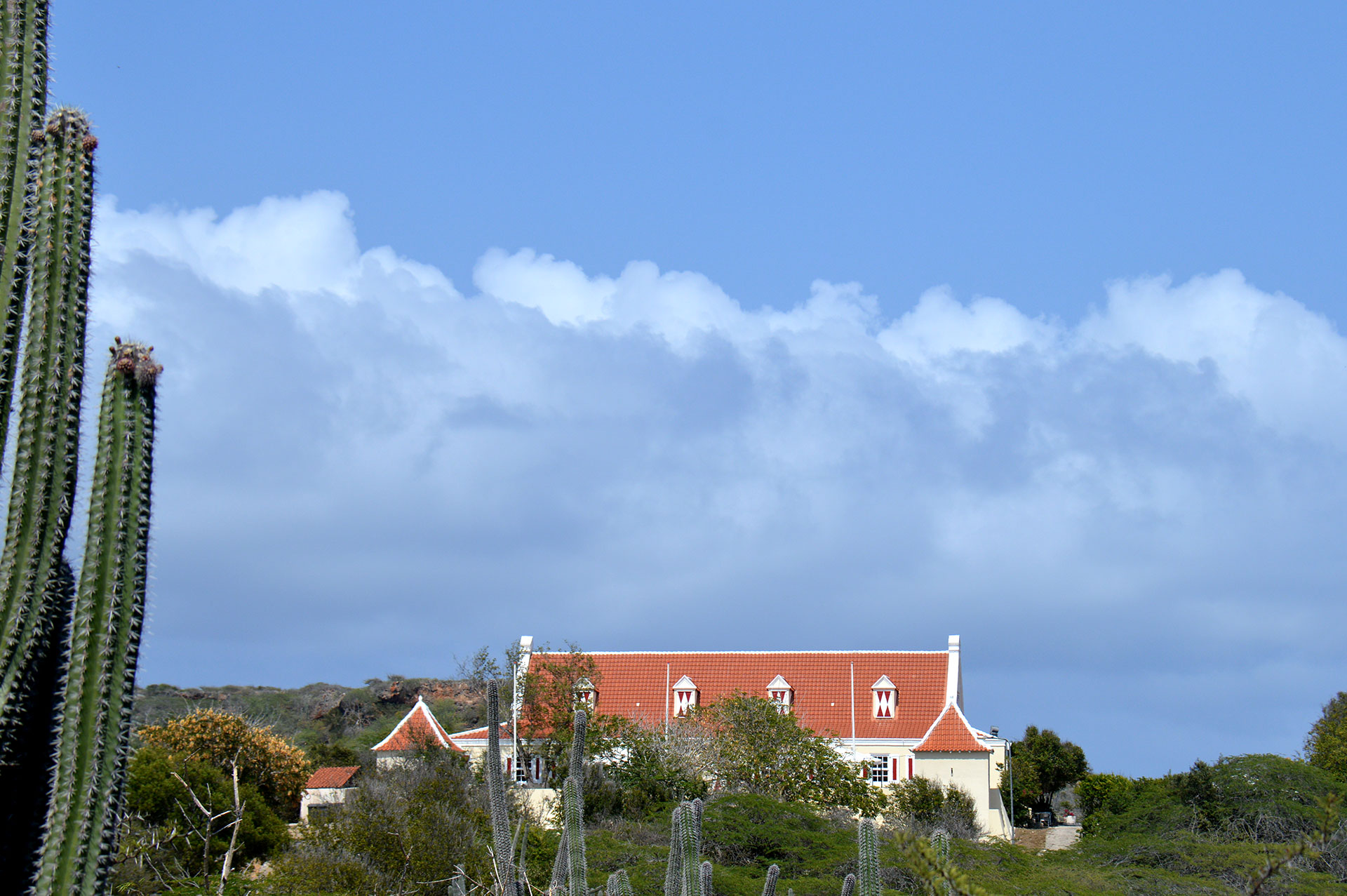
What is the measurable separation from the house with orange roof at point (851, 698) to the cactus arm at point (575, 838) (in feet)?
105

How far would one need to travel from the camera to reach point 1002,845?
1000 inches

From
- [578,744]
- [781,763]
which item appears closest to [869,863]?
[578,744]

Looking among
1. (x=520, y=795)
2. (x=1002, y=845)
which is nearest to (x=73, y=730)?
(x=1002, y=845)

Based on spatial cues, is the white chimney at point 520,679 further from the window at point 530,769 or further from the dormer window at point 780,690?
the dormer window at point 780,690

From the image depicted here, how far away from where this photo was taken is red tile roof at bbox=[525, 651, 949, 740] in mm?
43594

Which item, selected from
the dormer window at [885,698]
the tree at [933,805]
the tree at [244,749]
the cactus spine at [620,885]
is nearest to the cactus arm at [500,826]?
the cactus spine at [620,885]

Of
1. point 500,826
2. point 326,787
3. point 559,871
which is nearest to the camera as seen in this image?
point 500,826

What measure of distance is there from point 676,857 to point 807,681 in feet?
128

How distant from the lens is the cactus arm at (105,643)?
Answer: 12.4 feet

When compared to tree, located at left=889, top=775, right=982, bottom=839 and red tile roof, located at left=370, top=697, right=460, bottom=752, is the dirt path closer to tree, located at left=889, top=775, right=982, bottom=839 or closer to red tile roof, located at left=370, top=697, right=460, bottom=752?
tree, located at left=889, top=775, right=982, bottom=839

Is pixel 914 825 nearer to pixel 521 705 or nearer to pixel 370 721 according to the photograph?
pixel 521 705

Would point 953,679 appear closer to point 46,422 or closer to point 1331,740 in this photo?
point 1331,740

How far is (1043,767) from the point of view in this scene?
5450 centimetres

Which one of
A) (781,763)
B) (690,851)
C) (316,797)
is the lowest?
(316,797)
